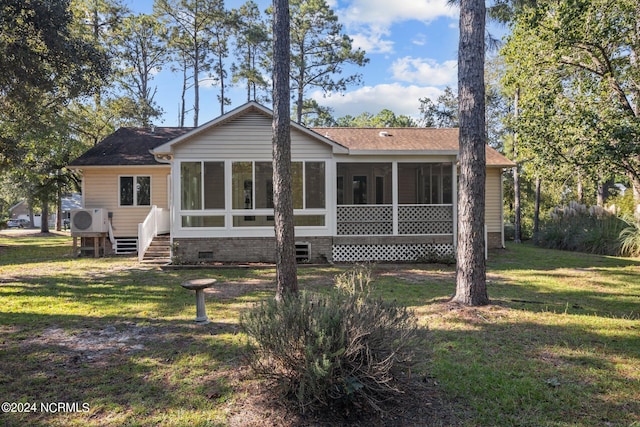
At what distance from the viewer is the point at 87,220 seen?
13.5 meters

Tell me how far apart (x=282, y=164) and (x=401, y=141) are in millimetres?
9142

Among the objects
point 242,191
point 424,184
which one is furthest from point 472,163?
point 424,184

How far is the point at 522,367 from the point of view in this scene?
13.3 ft

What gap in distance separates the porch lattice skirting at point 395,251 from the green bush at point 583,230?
273 inches

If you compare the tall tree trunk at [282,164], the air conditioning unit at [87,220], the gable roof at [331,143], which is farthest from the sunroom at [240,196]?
the tall tree trunk at [282,164]

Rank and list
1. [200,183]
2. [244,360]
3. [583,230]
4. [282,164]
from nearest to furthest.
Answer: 1. [244,360]
2. [282,164]
3. [200,183]
4. [583,230]

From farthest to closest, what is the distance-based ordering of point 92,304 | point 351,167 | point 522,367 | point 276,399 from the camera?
point 351,167
point 92,304
point 522,367
point 276,399

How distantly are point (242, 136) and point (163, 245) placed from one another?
15.5ft

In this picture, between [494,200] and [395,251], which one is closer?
[395,251]

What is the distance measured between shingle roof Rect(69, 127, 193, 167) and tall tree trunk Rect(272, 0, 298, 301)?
1051 cm

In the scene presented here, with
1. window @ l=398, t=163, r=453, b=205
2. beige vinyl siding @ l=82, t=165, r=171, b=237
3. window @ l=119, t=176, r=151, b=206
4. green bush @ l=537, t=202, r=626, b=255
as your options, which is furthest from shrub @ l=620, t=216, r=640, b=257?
window @ l=119, t=176, r=151, b=206

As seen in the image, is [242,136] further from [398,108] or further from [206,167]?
[398,108]

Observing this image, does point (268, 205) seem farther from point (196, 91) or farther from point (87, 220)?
point (196, 91)

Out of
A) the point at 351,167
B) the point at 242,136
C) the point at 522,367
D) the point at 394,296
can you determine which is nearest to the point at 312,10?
the point at 351,167
